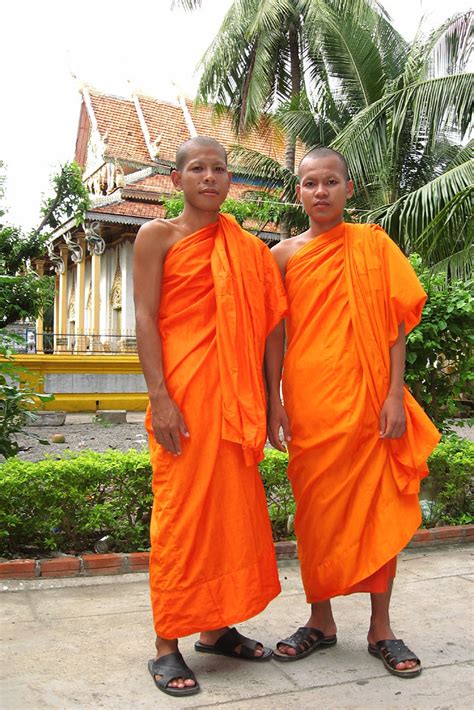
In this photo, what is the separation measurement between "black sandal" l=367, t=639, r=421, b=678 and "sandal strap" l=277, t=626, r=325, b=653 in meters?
0.24

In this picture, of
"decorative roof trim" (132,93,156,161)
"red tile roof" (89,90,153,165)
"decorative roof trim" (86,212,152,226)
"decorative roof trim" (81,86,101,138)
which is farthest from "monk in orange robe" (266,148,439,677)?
"decorative roof trim" (81,86,101,138)

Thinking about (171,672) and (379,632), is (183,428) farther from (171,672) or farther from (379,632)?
(379,632)

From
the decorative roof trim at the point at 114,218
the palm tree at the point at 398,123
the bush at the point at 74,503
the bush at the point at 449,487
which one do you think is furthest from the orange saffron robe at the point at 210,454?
the decorative roof trim at the point at 114,218

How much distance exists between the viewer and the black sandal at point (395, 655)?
273cm

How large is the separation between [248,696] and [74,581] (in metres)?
1.57

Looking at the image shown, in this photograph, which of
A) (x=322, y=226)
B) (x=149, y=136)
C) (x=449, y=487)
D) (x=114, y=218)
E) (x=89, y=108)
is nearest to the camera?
(x=322, y=226)

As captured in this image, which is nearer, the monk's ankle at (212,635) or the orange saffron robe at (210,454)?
the orange saffron robe at (210,454)

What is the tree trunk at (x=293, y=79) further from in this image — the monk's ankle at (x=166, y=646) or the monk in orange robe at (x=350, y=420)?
the monk's ankle at (x=166, y=646)

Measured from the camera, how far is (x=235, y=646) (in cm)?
288

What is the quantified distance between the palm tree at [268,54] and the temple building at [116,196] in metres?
1.37

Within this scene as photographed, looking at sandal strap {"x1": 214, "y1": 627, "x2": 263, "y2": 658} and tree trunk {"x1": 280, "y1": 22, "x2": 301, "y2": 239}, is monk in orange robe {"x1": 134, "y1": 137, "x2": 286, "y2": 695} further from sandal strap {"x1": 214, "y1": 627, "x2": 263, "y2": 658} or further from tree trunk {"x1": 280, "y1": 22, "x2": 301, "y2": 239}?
tree trunk {"x1": 280, "y1": 22, "x2": 301, "y2": 239}

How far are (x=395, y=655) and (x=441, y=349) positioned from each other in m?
2.96

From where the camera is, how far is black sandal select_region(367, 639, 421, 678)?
2.73 metres

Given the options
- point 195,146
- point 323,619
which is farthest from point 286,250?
point 323,619
